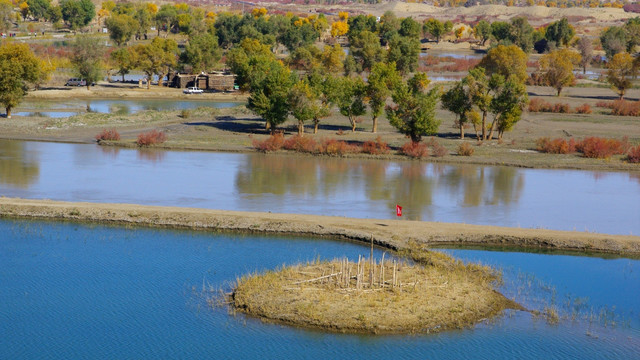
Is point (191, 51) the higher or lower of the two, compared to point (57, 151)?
higher

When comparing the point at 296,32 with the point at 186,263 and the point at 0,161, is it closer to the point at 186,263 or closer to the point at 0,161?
the point at 0,161

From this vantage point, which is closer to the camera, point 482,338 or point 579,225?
point 482,338

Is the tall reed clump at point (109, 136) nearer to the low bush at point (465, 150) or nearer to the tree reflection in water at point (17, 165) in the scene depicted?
the tree reflection in water at point (17, 165)

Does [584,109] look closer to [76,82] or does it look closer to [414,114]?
[414,114]

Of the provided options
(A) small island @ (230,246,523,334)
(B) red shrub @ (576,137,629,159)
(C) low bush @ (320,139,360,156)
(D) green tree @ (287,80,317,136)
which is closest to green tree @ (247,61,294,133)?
(D) green tree @ (287,80,317,136)

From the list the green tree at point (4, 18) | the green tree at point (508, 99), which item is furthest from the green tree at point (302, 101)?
the green tree at point (4, 18)

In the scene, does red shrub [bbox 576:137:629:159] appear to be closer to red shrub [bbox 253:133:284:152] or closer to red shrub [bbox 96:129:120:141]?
red shrub [bbox 253:133:284:152]

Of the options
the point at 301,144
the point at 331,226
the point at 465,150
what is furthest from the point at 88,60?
the point at 331,226

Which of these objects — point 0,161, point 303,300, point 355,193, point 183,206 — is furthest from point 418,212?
point 0,161
